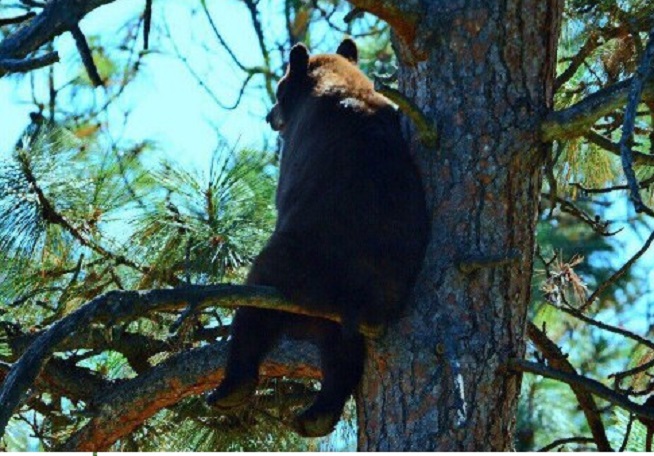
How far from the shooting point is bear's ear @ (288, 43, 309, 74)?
561 cm

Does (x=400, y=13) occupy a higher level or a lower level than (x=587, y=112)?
higher

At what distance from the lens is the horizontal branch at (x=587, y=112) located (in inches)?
154

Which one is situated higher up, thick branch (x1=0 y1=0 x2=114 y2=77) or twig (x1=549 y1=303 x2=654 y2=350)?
thick branch (x1=0 y1=0 x2=114 y2=77)

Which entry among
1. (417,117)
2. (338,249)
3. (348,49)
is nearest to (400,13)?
(417,117)

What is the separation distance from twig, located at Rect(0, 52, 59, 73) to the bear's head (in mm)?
2167

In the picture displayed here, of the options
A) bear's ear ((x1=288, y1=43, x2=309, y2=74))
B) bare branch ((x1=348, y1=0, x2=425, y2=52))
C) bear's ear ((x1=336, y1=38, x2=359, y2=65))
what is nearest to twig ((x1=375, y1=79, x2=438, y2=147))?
bare branch ((x1=348, y1=0, x2=425, y2=52))

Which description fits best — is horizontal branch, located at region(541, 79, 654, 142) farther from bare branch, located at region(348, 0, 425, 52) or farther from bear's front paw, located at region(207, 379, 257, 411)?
bear's front paw, located at region(207, 379, 257, 411)

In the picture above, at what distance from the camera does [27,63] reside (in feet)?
9.96

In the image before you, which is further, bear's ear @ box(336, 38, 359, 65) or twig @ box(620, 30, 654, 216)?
bear's ear @ box(336, 38, 359, 65)

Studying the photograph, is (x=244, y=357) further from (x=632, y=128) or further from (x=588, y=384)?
(x=632, y=128)

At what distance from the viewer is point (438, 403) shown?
3.93 m

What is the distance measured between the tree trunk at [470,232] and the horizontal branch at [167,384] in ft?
1.84

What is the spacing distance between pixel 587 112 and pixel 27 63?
5.75 feet

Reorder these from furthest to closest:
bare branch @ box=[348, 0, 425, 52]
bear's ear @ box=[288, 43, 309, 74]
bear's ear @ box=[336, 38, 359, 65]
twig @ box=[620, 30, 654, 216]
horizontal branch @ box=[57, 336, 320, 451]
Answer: bear's ear @ box=[336, 38, 359, 65] → bear's ear @ box=[288, 43, 309, 74] → horizontal branch @ box=[57, 336, 320, 451] → bare branch @ box=[348, 0, 425, 52] → twig @ box=[620, 30, 654, 216]
